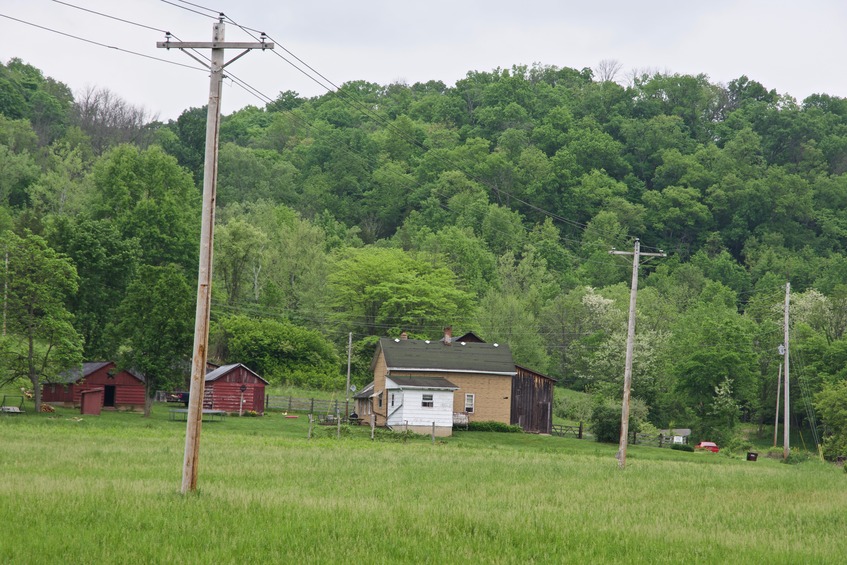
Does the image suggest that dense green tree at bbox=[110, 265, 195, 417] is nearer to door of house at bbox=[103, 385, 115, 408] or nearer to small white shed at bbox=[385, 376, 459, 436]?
door of house at bbox=[103, 385, 115, 408]

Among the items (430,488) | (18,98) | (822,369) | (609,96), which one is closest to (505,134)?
(609,96)

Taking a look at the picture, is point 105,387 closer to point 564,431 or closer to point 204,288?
point 564,431

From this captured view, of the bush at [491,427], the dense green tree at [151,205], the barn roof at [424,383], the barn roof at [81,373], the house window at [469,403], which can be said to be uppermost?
the dense green tree at [151,205]

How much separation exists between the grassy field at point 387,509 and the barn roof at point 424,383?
832 inches

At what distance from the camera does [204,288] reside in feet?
80.4

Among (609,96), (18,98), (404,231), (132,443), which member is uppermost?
(609,96)

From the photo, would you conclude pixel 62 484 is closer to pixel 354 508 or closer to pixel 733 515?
pixel 354 508

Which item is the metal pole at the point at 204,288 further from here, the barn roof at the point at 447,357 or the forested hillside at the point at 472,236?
the barn roof at the point at 447,357

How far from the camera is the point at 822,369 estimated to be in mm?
89188

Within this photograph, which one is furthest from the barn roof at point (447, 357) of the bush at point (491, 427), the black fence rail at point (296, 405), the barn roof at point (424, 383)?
the black fence rail at point (296, 405)

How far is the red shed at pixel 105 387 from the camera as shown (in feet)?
222

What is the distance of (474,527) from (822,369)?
75.5 m

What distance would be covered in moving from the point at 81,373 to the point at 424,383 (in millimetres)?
21845

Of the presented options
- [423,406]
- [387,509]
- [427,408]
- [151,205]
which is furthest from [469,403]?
[387,509]
